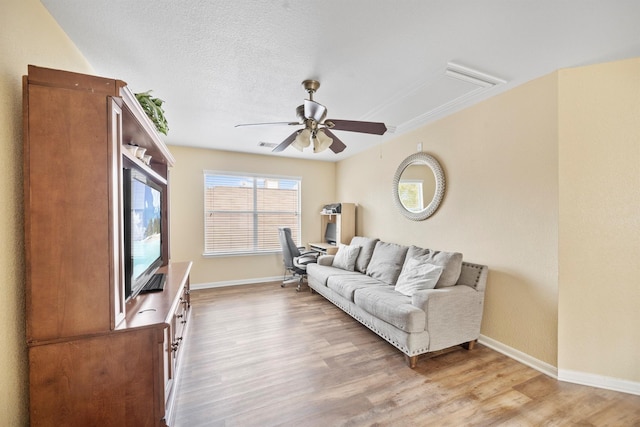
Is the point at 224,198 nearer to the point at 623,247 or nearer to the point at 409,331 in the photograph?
the point at 409,331

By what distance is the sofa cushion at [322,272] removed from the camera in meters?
3.57

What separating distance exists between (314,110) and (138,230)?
5.29 ft

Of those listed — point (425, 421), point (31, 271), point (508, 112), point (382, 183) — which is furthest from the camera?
point (382, 183)

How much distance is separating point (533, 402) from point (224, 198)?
4.65 metres

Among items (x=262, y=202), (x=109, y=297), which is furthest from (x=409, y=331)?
(x=262, y=202)

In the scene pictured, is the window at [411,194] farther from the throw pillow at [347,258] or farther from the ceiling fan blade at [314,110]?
the ceiling fan blade at [314,110]

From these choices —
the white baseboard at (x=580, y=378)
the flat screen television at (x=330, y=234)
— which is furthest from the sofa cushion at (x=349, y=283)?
the flat screen television at (x=330, y=234)

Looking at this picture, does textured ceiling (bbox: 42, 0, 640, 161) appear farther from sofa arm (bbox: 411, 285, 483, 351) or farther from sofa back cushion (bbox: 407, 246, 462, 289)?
sofa arm (bbox: 411, 285, 483, 351)

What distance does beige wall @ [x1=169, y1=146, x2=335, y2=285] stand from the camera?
4262mm

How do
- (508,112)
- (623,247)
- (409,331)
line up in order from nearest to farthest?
(623,247) → (409,331) → (508,112)

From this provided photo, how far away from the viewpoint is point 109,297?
45.7 inches

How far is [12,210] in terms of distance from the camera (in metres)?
1.10

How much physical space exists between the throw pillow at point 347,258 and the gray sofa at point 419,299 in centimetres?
48

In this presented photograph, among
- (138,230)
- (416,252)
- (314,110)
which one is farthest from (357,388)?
(314,110)
